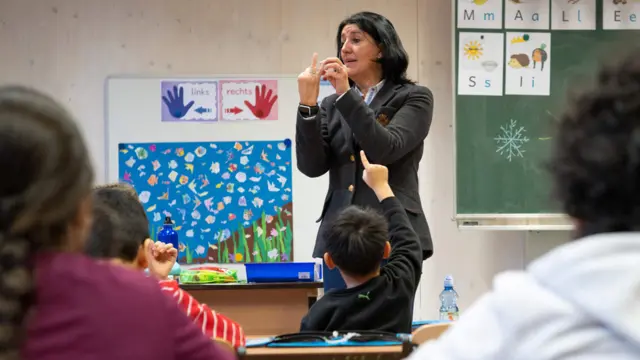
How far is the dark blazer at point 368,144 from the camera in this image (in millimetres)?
2275

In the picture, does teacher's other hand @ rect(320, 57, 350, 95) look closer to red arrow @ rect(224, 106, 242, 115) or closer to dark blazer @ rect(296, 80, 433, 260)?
dark blazer @ rect(296, 80, 433, 260)

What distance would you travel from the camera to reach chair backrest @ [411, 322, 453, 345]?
4.84 feet

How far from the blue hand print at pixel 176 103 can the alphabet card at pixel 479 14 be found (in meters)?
1.52

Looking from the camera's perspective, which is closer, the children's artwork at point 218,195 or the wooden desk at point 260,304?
the wooden desk at point 260,304

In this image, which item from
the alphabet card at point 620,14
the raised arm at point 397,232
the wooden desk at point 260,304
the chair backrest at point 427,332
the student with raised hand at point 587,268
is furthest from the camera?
the alphabet card at point 620,14

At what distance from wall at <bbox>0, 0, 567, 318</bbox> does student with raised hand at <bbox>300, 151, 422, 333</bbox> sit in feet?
7.37

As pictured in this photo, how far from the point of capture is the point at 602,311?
65 cm

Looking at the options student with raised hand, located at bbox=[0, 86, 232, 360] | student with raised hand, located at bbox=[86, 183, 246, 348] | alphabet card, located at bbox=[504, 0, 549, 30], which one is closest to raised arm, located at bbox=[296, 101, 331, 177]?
student with raised hand, located at bbox=[86, 183, 246, 348]

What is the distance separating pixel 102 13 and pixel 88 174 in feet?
12.1

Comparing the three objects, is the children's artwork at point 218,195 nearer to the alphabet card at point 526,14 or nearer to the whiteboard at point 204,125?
the whiteboard at point 204,125

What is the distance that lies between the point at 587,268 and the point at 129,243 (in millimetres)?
959

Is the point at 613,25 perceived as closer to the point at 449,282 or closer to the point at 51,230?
the point at 449,282

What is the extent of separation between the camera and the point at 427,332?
148 centimetres

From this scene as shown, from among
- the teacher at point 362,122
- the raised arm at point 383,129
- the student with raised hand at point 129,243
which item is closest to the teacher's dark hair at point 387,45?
the teacher at point 362,122
